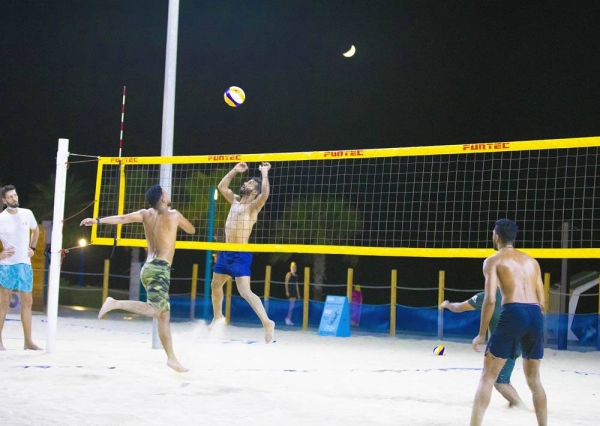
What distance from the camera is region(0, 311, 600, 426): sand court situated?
220 inches

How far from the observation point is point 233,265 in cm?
816

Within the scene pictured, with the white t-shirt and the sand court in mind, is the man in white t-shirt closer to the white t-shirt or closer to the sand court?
the white t-shirt

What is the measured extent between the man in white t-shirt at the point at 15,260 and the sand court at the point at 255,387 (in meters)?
0.43

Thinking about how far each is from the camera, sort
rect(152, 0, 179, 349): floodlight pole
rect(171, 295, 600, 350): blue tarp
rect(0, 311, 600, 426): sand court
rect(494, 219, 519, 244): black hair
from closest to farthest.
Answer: rect(494, 219, 519, 244): black hair, rect(0, 311, 600, 426): sand court, rect(152, 0, 179, 349): floodlight pole, rect(171, 295, 600, 350): blue tarp

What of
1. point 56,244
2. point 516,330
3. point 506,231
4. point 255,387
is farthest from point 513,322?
point 56,244

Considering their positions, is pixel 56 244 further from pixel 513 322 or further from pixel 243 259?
pixel 513 322

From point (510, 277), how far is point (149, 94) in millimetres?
27991

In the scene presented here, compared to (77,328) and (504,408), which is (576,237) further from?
(504,408)

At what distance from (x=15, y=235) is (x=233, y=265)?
8.32 feet

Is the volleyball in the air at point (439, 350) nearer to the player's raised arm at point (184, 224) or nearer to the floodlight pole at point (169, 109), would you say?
the floodlight pole at point (169, 109)

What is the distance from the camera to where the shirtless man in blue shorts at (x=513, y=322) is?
5.05 m

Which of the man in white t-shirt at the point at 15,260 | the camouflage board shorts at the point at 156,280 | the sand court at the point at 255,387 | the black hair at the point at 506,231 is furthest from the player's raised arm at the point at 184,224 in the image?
the black hair at the point at 506,231

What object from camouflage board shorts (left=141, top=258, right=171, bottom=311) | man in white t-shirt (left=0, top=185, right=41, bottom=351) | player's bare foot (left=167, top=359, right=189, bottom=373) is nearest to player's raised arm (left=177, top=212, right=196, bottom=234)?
camouflage board shorts (left=141, top=258, right=171, bottom=311)

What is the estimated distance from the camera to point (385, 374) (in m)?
8.25
